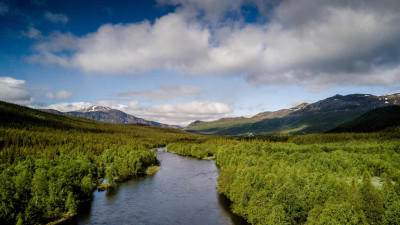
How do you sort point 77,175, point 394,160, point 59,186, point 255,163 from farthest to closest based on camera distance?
point 394,160 → point 255,163 → point 77,175 → point 59,186

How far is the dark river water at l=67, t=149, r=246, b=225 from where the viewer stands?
63688 millimetres

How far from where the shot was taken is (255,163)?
9900cm

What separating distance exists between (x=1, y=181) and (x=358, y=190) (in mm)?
87343

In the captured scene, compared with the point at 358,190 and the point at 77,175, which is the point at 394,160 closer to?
the point at 358,190

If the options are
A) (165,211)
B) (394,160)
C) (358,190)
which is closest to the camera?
(358,190)

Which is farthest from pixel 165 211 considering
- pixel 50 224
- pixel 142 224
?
pixel 50 224

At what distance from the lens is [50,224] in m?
59.6

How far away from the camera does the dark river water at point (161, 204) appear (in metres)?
63.7

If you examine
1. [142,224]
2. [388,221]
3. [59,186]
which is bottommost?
[142,224]

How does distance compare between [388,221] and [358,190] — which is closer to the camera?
[388,221]

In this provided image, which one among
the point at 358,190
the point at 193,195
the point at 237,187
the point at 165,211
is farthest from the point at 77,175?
the point at 358,190

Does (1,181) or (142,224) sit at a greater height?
(1,181)

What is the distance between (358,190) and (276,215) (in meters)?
24.0

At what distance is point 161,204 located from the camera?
7594cm
